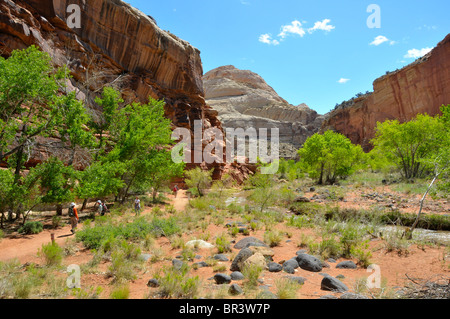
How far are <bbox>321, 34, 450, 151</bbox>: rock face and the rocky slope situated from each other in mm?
38196

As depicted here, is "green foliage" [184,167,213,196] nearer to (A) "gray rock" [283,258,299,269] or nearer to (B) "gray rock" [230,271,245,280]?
(A) "gray rock" [283,258,299,269]

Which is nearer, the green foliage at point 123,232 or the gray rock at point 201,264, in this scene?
the gray rock at point 201,264

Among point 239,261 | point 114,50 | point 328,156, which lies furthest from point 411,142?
point 114,50

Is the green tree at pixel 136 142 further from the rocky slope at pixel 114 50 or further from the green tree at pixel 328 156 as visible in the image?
the green tree at pixel 328 156

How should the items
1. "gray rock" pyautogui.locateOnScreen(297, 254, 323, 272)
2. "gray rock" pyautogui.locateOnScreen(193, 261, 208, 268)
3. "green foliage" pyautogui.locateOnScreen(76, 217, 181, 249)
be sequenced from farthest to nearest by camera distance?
1. "green foliage" pyautogui.locateOnScreen(76, 217, 181, 249)
2. "gray rock" pyautogui.locateOnScreen(193, 261, 208, 268)
3. "gray rock" pyautogui.locateOnScreen(297, 254, 323, 272)

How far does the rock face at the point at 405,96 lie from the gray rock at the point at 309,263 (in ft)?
157

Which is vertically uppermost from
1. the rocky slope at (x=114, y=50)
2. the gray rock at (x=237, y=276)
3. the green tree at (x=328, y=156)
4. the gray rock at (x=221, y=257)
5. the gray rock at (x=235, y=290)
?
the rocky slope at (x=114, y=50)

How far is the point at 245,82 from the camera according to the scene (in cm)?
12044

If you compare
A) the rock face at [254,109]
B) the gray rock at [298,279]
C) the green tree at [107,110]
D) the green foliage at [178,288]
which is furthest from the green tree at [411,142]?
the rock face at [254,109]

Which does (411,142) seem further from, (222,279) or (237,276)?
(222,279)

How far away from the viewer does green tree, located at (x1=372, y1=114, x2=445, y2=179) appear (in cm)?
2198

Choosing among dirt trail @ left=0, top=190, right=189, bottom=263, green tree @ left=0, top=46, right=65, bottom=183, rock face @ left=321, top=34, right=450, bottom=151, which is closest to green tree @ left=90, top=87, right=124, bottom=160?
green tree @ left=0, top=46, right=65, bottom=183

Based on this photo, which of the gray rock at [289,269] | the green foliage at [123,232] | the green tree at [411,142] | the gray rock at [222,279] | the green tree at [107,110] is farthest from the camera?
the green tree at [411,142]

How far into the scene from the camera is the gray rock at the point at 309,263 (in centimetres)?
618
